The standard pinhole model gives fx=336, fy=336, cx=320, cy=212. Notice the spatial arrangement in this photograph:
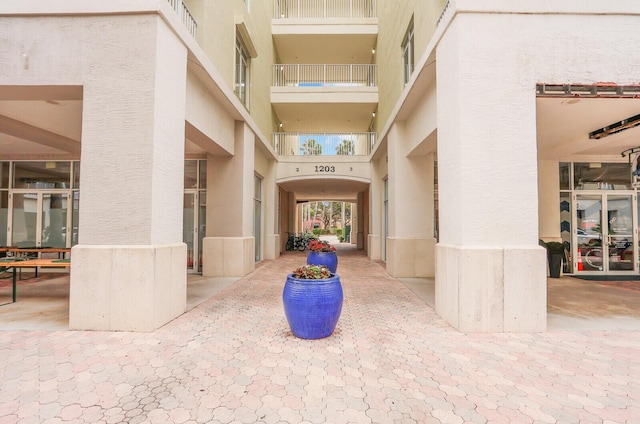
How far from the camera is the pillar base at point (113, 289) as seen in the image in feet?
16.5

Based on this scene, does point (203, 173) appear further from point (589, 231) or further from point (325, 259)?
point (589, 231)

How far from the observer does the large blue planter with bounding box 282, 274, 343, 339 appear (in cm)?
455

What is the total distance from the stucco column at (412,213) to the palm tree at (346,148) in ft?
20.3

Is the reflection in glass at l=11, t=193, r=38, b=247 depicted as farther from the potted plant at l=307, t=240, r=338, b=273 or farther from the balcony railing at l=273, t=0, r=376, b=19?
the balcony railing at l=273, t=0, r=376, b=19

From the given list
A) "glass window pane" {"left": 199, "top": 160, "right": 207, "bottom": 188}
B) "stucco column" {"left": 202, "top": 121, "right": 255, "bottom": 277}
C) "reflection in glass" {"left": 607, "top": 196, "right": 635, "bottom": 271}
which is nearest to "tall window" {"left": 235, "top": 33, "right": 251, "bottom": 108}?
"stucco column" {"left": 202, "top": 121, "right": 255, "bottom": 277}

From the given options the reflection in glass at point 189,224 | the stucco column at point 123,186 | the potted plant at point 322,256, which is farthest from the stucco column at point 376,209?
the stucco column at point 123,186

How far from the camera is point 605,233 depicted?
10.5 metres

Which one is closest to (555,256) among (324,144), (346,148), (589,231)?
(589,231)

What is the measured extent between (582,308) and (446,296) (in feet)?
9.87

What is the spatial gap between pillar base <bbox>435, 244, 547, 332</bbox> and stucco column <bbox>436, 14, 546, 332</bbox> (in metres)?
0.01

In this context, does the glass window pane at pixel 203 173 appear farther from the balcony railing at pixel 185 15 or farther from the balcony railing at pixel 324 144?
the balcony railing at pixel 324 144

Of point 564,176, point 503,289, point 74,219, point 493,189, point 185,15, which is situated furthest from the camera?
point 74,219

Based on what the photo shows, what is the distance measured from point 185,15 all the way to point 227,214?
16.9 ft

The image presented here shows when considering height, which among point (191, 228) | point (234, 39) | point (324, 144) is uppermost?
point (234, 39)
